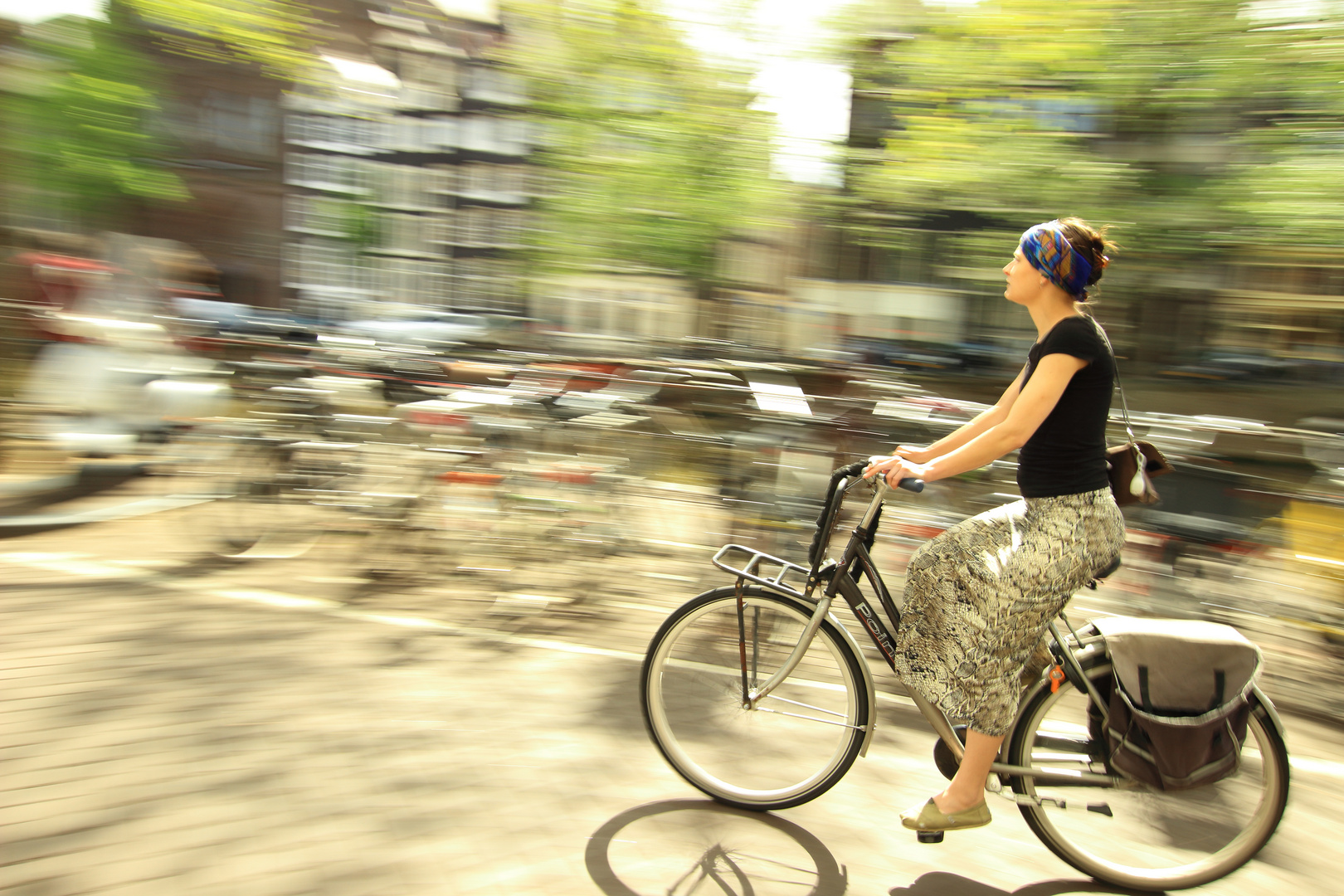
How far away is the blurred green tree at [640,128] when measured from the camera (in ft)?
26.1

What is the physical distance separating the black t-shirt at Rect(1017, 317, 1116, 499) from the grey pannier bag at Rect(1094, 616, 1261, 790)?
1.51 feet

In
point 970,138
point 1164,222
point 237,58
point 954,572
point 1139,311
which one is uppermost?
point 237,58

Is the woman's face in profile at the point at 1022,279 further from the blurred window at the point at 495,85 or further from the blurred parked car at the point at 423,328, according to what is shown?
the blurred window at the point at 495,85

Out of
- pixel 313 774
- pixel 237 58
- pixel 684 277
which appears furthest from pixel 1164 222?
pixel 237 58

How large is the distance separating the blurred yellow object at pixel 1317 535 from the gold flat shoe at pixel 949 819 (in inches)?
107

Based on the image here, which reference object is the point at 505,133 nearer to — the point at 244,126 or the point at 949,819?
the point at 949,819

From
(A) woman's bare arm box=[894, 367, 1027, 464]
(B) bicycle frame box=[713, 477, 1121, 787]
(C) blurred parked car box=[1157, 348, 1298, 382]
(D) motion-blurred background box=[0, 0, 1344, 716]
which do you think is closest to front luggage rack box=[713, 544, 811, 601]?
(B) bicycle frame box=[713, 477, 1121, 787]

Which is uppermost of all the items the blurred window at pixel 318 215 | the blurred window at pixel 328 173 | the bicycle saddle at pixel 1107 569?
the blurred window at pixel 328 173

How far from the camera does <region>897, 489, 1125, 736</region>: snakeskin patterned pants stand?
2.53 meters

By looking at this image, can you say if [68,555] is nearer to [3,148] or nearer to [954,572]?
[954,572]

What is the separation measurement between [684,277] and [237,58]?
5400 millimetres

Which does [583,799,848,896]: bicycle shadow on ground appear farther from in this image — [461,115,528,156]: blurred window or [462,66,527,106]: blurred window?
[462,66,527,106]: blurred window

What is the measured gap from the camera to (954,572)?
8.61 ft

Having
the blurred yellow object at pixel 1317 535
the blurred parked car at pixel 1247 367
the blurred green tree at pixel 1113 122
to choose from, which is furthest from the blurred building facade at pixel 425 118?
the blurred parked car at pixel 1247 367
